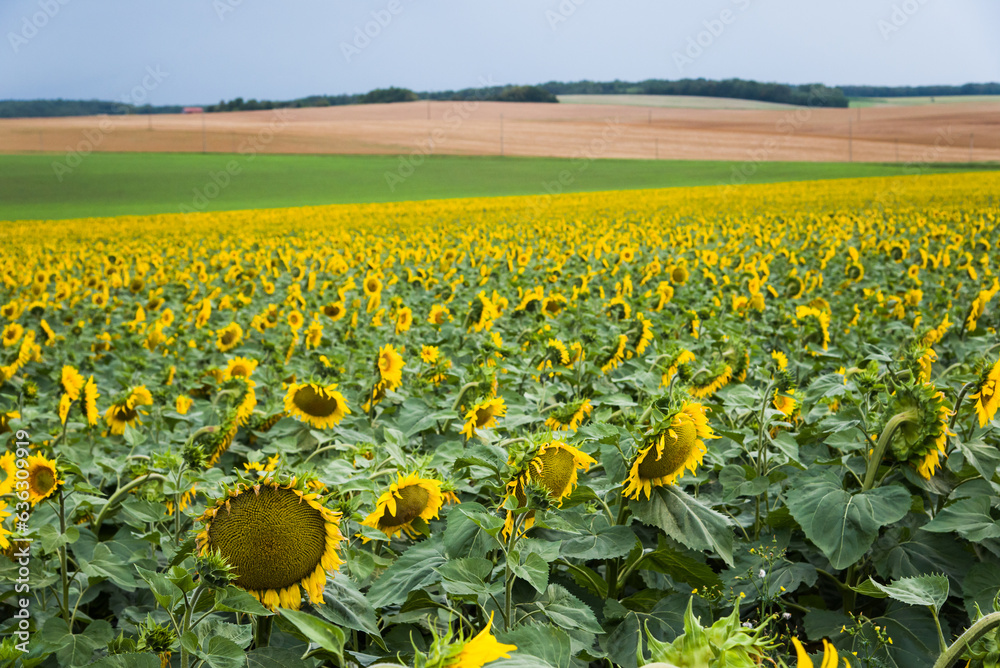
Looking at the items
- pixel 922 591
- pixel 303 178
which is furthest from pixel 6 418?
pixel 303 178

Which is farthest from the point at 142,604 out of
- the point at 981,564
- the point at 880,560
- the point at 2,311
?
the point at 2,311

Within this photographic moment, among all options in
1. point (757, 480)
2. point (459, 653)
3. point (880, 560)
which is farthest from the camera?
point (757, 480)

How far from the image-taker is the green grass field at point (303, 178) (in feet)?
108

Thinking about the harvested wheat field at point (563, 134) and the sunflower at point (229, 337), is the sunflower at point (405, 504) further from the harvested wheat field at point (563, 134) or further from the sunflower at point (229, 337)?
the harvested wheat field at point (563, 134)

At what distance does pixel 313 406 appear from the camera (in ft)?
9.40

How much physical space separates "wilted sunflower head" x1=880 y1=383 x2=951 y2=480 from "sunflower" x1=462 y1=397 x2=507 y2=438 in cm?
130

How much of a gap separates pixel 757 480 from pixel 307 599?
150cm

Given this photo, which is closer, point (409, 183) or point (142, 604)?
point (142, 604)

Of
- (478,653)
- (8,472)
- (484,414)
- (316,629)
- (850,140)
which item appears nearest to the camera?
(478,653)

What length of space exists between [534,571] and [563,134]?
66134 millimetres

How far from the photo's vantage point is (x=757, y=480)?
226 centimetres

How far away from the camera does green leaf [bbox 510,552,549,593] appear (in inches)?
56.2

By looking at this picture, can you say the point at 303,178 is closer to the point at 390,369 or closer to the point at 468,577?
the point at 390,369

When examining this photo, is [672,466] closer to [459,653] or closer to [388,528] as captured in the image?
[388,528]
